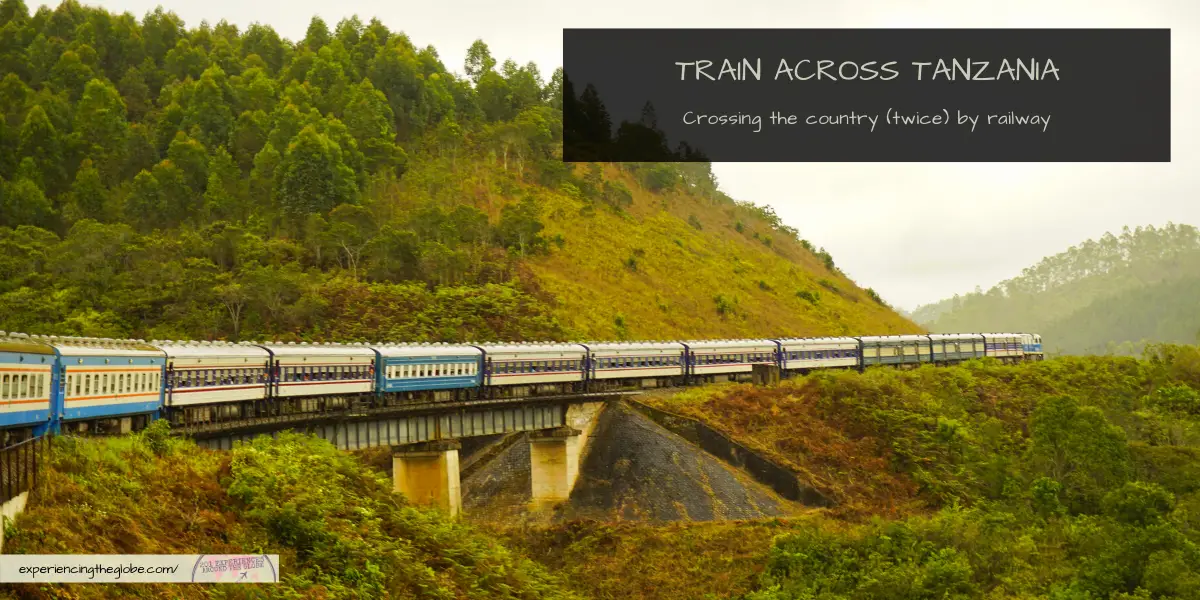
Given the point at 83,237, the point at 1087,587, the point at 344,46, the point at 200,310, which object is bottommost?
the point at 1087,587

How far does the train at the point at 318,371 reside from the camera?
2470 cm

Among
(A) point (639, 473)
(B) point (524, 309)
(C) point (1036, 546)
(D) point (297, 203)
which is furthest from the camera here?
(D) point (297, 203)

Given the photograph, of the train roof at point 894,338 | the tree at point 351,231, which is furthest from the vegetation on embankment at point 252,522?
the train roof at point 894,338

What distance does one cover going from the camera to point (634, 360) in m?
54.0

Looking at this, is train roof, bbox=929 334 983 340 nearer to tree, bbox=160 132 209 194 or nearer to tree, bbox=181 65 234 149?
tree, bbox=160 132 209 194

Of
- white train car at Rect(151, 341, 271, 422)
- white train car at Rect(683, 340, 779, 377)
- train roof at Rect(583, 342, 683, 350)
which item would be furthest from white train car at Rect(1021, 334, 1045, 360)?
white train car at Rect(151, 341, 271, 422)

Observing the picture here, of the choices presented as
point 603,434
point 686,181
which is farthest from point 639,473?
point 686,181

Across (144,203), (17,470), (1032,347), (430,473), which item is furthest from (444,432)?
(1032,347)

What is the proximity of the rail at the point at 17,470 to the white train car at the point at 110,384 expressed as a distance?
14.0 ft

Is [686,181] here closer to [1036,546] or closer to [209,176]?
[209,176]

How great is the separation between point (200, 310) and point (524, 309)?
19936 mm

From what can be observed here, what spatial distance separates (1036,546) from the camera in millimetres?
41031

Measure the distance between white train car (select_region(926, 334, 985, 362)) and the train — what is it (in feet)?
7.05

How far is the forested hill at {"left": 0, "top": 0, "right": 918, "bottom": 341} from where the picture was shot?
67000 millimetres
